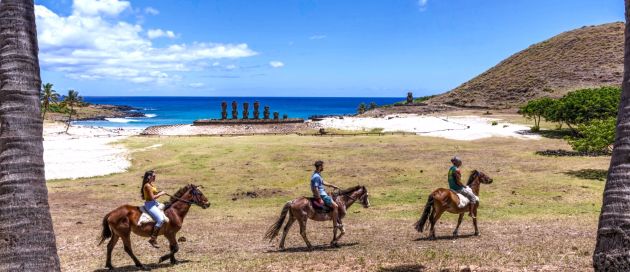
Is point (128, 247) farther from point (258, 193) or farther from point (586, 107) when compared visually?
point (586, 107)

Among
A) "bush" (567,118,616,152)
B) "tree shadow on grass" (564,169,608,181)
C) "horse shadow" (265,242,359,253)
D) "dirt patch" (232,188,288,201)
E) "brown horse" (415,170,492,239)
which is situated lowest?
"dirt patch" (232,188,288,201)

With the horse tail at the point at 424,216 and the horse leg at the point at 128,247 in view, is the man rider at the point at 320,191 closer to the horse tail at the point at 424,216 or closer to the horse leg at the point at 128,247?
the horse tail at the point at 424,216

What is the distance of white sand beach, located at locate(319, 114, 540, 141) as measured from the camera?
58688 mm

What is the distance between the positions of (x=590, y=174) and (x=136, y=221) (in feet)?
101

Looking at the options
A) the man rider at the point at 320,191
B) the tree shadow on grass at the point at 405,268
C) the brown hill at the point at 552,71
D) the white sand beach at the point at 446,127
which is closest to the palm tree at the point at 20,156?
the tree shadow on grass at the point at 405,268

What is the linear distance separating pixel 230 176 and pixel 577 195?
23.1 metres

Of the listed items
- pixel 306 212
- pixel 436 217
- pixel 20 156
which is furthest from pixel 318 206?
pixel 20 156

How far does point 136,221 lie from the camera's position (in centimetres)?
1430

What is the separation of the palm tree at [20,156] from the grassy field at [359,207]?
5.95 metres

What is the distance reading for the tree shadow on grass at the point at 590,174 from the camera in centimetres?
3247

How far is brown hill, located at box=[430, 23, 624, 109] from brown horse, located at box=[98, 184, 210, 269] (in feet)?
350

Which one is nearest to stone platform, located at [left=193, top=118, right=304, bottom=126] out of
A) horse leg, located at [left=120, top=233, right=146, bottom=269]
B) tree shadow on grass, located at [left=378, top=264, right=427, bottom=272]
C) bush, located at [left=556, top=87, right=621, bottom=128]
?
bush, located at [left=556, top=87, right=621, bottom=128]

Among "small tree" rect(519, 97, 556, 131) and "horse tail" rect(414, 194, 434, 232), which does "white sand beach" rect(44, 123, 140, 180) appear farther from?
"small tree" rect(519, 97, 556, 131)

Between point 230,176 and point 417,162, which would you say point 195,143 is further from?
point 417,162
